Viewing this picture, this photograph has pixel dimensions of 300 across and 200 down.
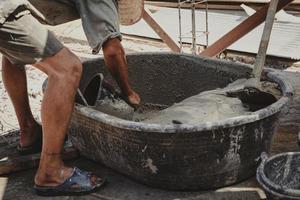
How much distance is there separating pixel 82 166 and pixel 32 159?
1.21 feet

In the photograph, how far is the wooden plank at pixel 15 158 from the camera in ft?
11.8

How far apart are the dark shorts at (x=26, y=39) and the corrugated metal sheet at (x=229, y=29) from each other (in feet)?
11.2

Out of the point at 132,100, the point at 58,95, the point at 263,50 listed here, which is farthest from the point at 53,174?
the point at 263,50

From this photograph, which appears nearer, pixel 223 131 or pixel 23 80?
pixel 223 131

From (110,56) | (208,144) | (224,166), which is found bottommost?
(224,166)

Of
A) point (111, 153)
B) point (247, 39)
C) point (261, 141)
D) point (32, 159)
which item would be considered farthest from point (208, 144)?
point (247, 39)

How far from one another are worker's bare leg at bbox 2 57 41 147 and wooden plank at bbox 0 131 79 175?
13cm

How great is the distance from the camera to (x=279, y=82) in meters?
3.40

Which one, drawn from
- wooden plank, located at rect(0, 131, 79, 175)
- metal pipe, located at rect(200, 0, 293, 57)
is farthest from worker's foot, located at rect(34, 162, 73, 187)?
metal pipe, located at rect(200, 0, 293, 57)

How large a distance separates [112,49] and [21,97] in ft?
2.59

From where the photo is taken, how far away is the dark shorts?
114 inches

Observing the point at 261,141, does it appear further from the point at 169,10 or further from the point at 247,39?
the point at 169,10

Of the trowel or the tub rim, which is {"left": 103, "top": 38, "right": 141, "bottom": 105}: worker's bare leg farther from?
the trowel

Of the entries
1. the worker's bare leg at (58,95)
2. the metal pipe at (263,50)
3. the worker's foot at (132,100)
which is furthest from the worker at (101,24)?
the metal pipe at (263,50)
